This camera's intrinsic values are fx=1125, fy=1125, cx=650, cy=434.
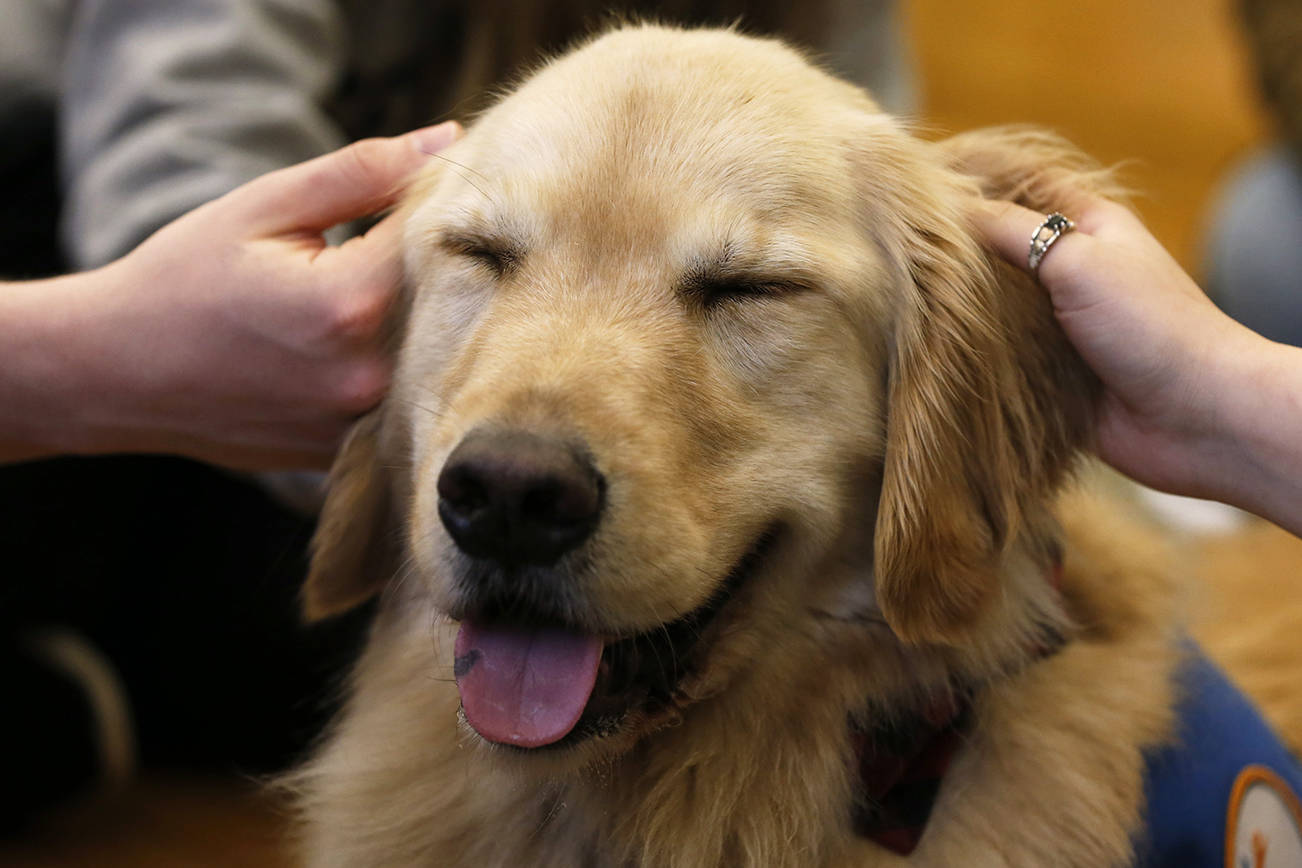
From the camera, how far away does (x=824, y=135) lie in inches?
49.8

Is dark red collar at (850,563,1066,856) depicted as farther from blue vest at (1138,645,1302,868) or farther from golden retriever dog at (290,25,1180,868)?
blue vest at (1138,645,1302,868)

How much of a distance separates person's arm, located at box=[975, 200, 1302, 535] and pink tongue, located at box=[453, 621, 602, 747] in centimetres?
64

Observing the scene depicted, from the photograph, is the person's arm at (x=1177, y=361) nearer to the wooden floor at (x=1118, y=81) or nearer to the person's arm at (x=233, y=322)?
the person's arm at (x=233, y=322)

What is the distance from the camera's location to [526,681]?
1114mm

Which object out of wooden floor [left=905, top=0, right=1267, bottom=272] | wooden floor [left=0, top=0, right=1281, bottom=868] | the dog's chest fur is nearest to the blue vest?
the dog's chest fur

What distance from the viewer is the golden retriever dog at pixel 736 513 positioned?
1090 millimetres

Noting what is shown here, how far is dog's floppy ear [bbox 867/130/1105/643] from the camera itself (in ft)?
3.90

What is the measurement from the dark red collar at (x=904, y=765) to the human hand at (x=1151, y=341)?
0.37 m

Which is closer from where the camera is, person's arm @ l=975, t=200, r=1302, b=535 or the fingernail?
person's arm @ l=975, t=200, r=1302, b=535

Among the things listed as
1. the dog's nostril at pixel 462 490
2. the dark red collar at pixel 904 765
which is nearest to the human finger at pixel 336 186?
the dog's nostril at pixel 462 490

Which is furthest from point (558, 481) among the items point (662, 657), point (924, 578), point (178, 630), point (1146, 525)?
point (178, 630)

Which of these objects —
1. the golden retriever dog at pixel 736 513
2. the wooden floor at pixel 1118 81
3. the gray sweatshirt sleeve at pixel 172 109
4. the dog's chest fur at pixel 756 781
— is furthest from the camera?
the wooden floor at pixel 1118 81

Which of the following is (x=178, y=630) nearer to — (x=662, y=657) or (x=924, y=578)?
(x=662, y=657)

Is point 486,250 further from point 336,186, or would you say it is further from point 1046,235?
point 1046,235
